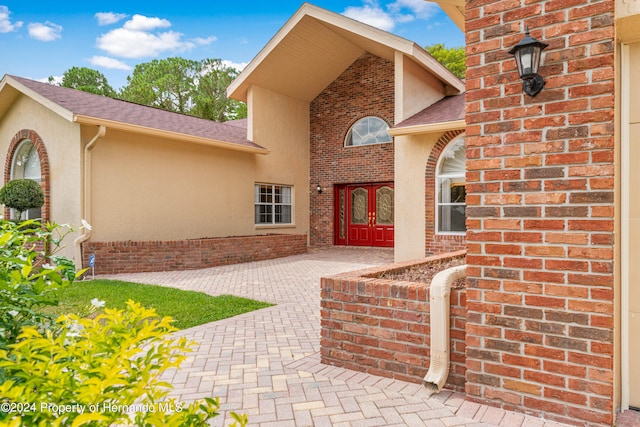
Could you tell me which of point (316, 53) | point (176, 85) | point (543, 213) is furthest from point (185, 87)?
point (543, 213)

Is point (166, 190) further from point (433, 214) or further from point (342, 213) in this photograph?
point (433, 214)

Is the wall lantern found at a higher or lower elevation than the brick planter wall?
higher

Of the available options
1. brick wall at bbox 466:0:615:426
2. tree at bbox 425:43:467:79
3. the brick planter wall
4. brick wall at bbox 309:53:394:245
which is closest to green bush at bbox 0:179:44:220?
the brick planter wall

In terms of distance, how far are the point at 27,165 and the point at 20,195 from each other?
2911 millimetres

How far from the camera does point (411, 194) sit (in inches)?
430

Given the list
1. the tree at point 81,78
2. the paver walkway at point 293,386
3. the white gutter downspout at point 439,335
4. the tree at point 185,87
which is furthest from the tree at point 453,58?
the tree at point 81,78

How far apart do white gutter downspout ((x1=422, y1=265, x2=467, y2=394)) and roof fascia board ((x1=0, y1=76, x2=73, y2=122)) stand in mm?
9017

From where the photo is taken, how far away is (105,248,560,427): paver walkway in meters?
2.79

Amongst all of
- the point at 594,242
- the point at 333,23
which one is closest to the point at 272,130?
the point at 333,23

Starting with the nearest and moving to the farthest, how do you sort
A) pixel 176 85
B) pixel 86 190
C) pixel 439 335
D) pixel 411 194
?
pixel 439 335, pixel 86 190, pixel 411 194, pixel 176 85

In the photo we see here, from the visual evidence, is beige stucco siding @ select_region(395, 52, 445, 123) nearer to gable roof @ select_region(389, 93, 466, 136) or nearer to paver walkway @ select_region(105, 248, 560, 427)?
gable roof @ select_region(389, 93, 466, 136)

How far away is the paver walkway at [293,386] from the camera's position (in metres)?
2.79

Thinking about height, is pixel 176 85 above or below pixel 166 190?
above

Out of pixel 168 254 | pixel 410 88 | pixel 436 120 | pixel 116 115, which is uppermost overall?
pixel 410 88
